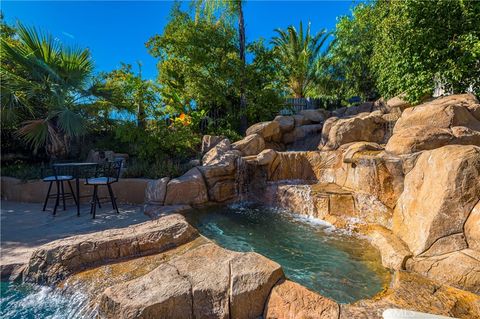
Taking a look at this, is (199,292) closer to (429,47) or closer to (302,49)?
(429,47)

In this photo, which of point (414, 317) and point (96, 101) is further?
point (96, 101)

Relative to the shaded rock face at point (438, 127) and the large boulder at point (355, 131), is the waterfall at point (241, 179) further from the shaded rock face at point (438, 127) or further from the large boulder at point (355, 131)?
the shaded rock face at point (438, 127)

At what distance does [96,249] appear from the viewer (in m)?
3.38

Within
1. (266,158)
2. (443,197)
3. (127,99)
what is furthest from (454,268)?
(127,99)

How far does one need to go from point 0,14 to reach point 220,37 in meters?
8.54

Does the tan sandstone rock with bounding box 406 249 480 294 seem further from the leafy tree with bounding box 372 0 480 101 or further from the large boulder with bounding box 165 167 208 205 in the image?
the leafy tree with bounding box 372 0 480 101

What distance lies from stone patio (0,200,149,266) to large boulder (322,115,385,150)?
6.50m

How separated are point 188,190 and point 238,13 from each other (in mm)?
9286

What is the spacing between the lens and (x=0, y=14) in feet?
34.0

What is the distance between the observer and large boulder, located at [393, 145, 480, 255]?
3418mm

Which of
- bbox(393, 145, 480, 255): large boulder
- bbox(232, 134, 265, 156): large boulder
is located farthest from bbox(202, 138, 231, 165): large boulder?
bbox(393, 145, 480, 255): large boulder

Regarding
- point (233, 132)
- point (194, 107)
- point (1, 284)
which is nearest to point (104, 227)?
point (1, 284)

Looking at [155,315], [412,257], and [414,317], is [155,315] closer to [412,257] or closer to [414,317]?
[414,317]

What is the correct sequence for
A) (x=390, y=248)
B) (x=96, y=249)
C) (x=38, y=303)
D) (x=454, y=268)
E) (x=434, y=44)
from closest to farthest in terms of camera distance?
Result: 1. (x=38, y=303)
2. (x=454, y=268)
3. (x=96, y=249)
4. (x=390, y=248)
5. (x=434, y=44)
